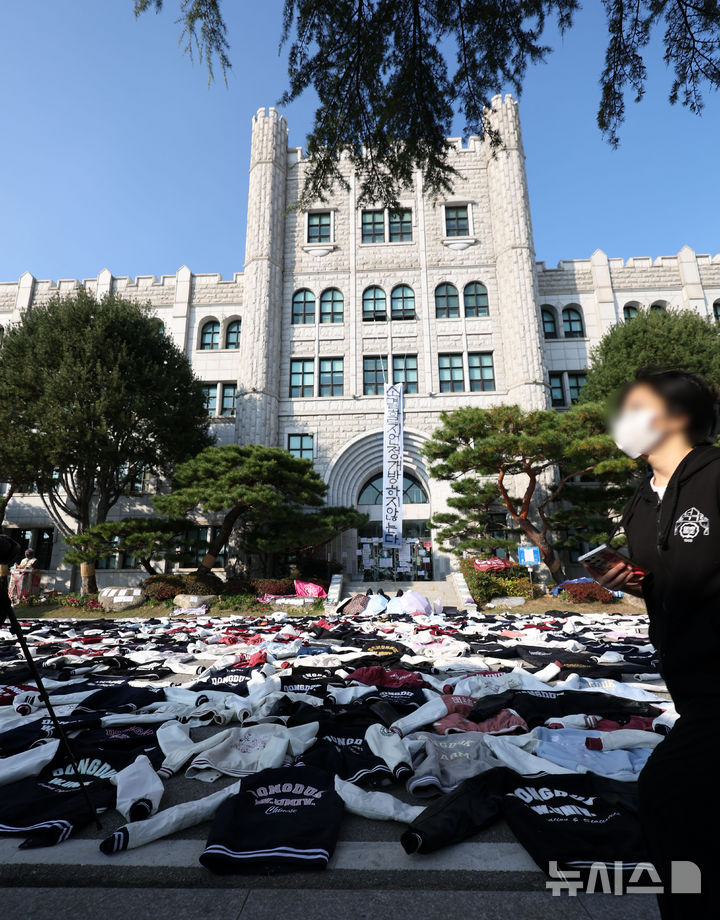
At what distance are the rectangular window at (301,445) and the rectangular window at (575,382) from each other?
12.4 meters

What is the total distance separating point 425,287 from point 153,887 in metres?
23.8

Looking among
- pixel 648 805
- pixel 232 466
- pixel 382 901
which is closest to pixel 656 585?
pixel 648 805

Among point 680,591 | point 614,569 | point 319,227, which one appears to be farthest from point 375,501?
point 680,591

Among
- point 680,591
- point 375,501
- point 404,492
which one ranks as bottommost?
point 680,591

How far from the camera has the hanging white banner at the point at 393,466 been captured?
1888 centimetres

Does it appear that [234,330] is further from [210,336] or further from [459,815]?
[459,815]

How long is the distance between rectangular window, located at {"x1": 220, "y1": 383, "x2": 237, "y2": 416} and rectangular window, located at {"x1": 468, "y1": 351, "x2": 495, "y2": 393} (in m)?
11.2

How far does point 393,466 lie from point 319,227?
43.5ft

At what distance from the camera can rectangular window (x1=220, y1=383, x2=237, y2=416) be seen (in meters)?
23.0

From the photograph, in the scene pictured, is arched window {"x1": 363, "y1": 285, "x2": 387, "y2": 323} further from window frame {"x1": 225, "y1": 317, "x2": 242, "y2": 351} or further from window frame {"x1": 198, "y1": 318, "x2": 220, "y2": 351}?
window frame {"x1": 198, "y1": 318, "x2": 220, "y2": 351}

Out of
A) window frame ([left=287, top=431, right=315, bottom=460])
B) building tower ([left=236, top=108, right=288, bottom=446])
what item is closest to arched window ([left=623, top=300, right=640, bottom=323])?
window frame ([left=287, top=431, right=315, bottom=460])

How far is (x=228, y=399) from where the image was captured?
2323cm

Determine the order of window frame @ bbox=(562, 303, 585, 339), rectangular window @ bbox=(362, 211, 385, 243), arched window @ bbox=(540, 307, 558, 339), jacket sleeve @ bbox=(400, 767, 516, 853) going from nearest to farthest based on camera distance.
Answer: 1. jacket sleeve @ bbox=(400, 767, 516, 853)
2. window frame @ bbox=(562, 303, 585, 339)
3. arched window @ bbox=(540, 307, 558, 339)
4. rectangular window @ bbox=(362, 211, 385, 243)

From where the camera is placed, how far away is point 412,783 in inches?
101
